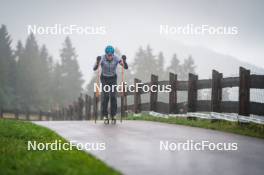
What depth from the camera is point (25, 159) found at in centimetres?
538

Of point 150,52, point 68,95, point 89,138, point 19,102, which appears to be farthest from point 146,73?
point 89,138

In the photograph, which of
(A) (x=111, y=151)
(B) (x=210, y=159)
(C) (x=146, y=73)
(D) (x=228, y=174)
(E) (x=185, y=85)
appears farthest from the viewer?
(C) (x=146, y=73)

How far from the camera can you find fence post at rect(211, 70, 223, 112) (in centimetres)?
1147

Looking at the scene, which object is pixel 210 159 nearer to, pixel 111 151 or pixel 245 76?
pixel 111 151

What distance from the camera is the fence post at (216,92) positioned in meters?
11.5

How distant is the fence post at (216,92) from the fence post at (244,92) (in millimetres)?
1070

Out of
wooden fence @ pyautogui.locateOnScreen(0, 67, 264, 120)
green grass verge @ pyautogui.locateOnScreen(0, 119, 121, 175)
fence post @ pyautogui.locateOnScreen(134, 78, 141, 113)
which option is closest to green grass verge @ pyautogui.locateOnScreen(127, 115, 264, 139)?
wooden fence @ pyautogui.locateOnScreen(0, 67, 264, 120)

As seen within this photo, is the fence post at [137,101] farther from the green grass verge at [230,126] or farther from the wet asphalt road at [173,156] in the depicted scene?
the wet asphalt road at [173,156]

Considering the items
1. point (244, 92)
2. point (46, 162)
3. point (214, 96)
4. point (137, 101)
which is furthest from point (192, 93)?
point (46, 162)

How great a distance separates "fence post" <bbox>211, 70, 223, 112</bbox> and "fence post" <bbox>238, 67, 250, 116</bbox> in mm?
1070

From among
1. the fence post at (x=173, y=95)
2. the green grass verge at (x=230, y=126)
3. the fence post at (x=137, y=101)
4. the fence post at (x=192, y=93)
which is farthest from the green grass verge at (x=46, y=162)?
the fence post at (x=137, y=101)

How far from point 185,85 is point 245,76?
3053 mm

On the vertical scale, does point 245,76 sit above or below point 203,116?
above

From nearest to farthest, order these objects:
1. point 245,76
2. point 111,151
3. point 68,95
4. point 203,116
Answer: point 111,151 < point 245,76 < point 203,116 < point 68,95
